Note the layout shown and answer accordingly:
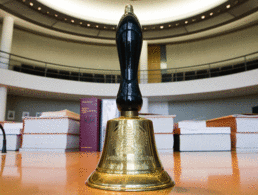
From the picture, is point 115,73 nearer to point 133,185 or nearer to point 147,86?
point 147,86

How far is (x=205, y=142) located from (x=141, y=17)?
776 cm

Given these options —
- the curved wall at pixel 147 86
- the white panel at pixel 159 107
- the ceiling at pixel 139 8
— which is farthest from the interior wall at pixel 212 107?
the ceiling at pixel 139 8

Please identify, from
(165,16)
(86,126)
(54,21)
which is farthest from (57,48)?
(86,126)

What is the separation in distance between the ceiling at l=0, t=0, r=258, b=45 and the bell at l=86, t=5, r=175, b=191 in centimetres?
845

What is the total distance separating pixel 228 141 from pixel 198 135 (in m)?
0.42

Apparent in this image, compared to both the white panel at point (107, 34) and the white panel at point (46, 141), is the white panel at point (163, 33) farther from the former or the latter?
the white panel at point (46, 141)

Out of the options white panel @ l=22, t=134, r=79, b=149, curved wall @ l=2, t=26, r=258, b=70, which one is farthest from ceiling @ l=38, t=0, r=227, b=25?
white panel @ l=22, t=134, r=79, b=149

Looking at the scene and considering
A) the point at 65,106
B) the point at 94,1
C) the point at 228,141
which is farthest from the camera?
the point at 65,106

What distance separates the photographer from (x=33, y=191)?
371mm

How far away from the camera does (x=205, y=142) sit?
3.04 metres

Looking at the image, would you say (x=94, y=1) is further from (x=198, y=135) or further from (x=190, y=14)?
(x=198, y=135)

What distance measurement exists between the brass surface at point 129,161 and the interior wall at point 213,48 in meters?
10.6

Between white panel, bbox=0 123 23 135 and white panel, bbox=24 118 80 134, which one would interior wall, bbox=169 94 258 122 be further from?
white panel, bbox=24 118 80 134

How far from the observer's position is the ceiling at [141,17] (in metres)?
7.79
